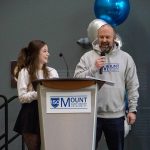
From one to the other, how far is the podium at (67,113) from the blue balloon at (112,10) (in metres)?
1.60

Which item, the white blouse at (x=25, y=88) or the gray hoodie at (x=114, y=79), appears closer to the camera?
the white blouse at (x=25, y=88)

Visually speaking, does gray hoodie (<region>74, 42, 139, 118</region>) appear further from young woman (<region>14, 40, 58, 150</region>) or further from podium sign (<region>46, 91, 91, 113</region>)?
podium sign (<region>46, 91, 91, 113</region>)

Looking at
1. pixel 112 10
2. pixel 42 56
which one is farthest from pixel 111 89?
pixel 112 10

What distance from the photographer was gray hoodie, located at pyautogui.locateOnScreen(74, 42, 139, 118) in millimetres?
3432

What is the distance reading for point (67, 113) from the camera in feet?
9.40

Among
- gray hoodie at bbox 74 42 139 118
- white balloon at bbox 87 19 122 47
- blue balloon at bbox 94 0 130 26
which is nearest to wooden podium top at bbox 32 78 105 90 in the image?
gray hoodie at bbox 74 42 139 118

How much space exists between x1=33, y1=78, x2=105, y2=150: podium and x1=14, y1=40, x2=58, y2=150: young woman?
332mm

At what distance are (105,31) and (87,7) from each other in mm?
1879

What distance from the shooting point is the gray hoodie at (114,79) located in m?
3.43

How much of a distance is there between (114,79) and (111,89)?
0.27 ft

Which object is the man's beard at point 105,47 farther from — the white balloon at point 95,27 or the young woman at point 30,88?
the white balloon at point 95,27

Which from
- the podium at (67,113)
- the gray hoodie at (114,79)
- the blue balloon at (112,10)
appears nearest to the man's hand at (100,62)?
the gray hoodie at (114,79)

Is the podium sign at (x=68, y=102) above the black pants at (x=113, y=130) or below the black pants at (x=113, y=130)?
above

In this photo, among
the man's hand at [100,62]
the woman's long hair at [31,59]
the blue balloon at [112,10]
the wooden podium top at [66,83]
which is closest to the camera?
the wooden podium top at [66,83]
